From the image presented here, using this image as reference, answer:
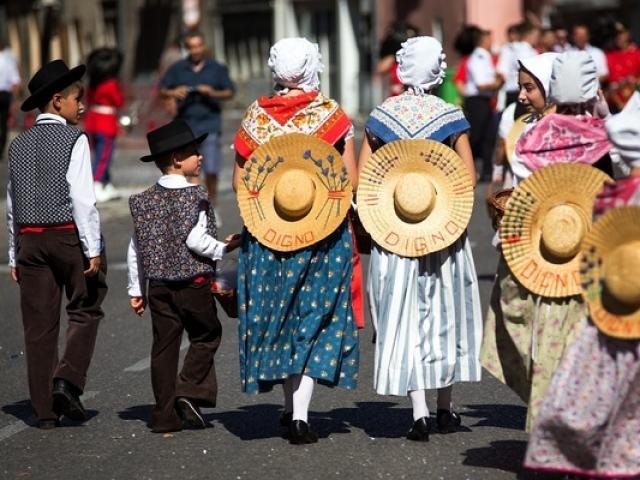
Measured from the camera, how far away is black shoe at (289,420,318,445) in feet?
26.3

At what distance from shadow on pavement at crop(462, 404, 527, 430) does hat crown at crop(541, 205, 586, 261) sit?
1.40 m

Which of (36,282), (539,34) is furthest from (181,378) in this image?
(539,34)

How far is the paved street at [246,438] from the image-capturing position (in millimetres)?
7609

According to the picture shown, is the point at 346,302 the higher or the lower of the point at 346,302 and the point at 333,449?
the higher

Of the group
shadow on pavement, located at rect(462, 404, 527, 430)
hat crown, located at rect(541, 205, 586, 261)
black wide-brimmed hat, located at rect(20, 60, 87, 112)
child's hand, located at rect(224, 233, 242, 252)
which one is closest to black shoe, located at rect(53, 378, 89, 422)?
child's hand, located at rect(224, 233, 242, 252)

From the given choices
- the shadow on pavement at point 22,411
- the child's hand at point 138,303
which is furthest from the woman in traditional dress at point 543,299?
the shadow on pavement at point 22,411

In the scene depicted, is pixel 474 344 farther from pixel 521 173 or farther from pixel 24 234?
pixel 24 234

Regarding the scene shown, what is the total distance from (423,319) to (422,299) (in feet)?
0.28

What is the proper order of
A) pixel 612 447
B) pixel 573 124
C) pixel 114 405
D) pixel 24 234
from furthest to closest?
pixel 114 405 < pixel 24 234 < pixel 573 124 < pixel 612 447

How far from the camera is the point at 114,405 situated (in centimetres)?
923

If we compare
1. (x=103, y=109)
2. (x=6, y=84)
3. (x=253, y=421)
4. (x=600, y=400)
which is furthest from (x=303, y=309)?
(x=6, y=84)

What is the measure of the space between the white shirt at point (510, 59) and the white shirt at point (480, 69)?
0.13 meters

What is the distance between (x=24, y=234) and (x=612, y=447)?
10.7 ft

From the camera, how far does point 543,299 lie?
288 inches
